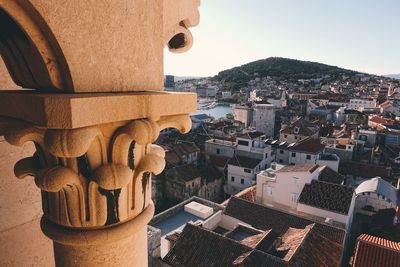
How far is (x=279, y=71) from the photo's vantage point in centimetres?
13175

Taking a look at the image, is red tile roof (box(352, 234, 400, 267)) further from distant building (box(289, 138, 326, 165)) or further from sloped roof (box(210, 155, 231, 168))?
sloped roof (box(210, 155, 231, 168))

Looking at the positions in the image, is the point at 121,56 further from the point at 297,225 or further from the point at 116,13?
the point at 297,225

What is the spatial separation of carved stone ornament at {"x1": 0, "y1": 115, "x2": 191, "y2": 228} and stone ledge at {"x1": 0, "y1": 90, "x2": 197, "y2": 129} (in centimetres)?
5

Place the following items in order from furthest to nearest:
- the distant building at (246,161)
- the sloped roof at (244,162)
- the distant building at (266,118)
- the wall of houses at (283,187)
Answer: the distant building at (266,118) → the sloped roof at (244,162) → the distant building at (246,161) → the wall of houses at (283,187)

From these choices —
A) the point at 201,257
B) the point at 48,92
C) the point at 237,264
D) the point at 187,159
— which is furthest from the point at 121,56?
the point at 187,159

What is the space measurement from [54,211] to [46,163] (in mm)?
239

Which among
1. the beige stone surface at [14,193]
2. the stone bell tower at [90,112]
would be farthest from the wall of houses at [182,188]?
the stone bell tower at [90,112]

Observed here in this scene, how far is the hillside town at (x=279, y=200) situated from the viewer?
11.9 metres

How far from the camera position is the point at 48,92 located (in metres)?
1.26

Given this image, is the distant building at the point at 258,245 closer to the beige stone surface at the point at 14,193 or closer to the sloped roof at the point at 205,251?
the sloped roof at the point at 205,251

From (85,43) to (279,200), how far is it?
1938cm

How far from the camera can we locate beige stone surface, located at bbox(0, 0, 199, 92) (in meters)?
1.16

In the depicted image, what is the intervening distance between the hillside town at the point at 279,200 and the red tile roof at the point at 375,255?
0.03m

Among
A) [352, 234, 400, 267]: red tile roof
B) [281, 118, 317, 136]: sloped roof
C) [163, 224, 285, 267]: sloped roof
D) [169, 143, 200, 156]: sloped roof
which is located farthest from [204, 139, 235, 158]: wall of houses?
[352, 234, 400, 267]: red tile roof
